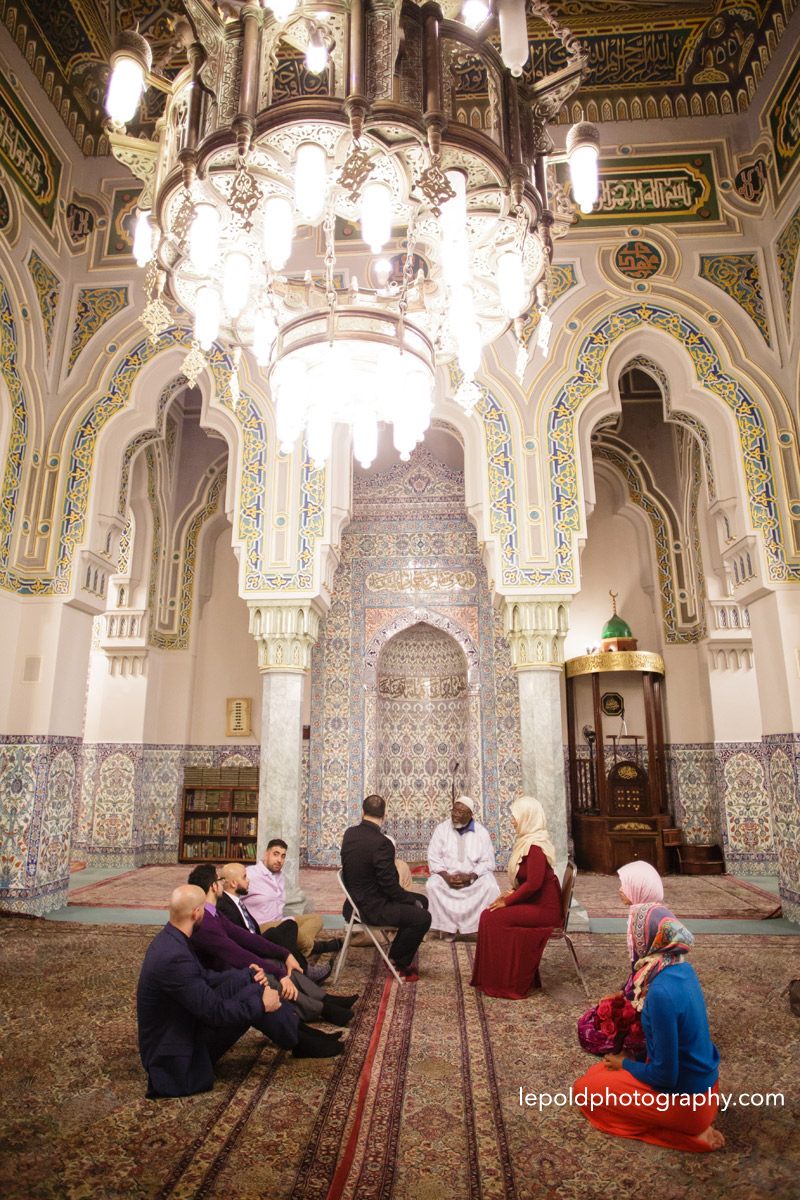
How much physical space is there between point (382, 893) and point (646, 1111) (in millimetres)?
1937

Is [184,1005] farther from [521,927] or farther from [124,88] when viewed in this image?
[124,88]

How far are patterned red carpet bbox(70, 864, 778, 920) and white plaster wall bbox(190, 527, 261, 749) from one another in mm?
1667

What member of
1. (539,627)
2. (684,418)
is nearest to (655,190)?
(684,418)

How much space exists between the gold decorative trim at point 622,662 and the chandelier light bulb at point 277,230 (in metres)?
5.64

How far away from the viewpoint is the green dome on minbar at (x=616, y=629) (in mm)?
8078

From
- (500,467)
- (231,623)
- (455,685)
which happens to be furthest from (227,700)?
(500,467)

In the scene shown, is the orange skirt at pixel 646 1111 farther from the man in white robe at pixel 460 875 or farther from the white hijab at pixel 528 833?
the man in white robe at pixel 460 875

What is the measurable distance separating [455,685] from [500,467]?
12.1 feet

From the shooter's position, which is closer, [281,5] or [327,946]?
[281,5]

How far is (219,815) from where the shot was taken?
8.24 m

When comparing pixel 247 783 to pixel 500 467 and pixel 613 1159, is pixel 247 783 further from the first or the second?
pixel 613 1159

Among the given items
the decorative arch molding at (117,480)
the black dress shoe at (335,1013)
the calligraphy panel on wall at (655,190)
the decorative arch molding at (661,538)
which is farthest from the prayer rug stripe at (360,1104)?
the calligraphy panel on wall at (655,190)

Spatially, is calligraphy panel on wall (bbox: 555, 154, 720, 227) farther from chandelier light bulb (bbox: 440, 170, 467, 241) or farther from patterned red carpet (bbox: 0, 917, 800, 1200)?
patterned red carpet (bbox: 0, 917, 800, 1200)

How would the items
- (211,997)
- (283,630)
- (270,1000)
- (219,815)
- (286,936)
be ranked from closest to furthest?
(211,997), (270,1000), (286,936), (283,630), (219,815)
